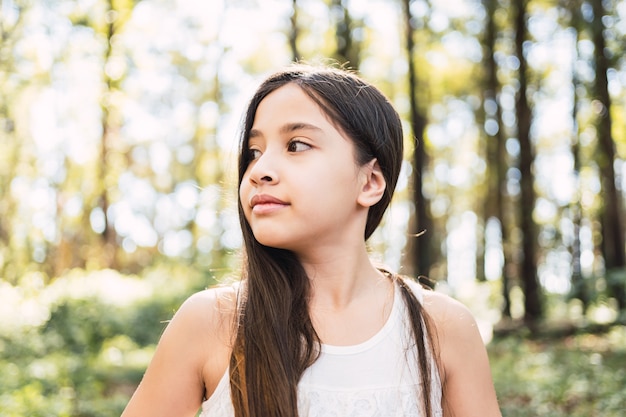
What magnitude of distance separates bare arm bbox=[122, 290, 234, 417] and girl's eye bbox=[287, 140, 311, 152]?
47cm

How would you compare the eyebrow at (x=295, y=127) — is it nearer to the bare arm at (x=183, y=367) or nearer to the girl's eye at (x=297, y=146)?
the girl's eye at (x=297, y=146)

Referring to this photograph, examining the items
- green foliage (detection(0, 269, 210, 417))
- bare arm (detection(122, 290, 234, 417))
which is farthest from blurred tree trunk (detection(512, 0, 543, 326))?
bare arm (detection(122, 290, 234, 417))

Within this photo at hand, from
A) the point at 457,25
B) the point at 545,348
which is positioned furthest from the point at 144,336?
the point at 457,25

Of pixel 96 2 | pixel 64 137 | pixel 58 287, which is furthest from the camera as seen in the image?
pixel 64 137

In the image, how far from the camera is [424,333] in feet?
6.29

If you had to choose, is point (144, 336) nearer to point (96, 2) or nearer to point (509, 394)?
point (509, 394)

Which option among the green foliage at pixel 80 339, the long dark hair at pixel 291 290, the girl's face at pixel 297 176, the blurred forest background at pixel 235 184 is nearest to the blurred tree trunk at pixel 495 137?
the blurred forest background at pixel 235 184

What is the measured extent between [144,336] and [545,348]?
772cm

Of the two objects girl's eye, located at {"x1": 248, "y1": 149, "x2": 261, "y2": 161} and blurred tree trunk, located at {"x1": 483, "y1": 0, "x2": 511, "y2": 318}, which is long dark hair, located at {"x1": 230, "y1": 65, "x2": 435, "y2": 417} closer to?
girl's eye, located at {"x1": 248, "y1": 149, "x2": 261, "y2": 161}

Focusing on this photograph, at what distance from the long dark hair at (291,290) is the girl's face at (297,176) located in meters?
0.05

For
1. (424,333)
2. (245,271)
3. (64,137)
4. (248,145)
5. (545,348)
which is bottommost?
(545,348)

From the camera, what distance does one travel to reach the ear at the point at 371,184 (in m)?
1.94

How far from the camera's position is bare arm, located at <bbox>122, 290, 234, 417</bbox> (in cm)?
172

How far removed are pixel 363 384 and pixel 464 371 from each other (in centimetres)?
31
